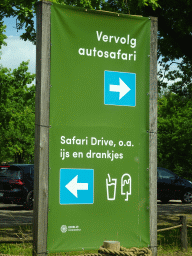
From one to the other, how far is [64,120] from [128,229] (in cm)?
145

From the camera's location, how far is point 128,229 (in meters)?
5.15

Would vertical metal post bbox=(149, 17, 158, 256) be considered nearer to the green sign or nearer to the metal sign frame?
the green sign

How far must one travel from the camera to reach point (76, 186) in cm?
485

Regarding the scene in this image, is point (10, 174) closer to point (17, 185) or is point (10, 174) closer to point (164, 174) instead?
point (17, 185)

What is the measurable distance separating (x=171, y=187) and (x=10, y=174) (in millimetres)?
8134

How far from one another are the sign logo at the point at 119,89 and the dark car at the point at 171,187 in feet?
55.1

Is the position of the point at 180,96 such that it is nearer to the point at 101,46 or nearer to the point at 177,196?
the point at 177,196

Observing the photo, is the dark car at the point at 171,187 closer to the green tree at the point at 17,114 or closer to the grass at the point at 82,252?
the green tree at the point at 17,114

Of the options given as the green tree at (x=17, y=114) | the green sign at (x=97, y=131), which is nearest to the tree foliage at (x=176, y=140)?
the green tree at (x=17, y=114)

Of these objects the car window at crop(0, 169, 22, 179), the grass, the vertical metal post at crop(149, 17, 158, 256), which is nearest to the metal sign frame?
the grass

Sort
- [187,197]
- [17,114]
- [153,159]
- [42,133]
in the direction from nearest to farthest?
[42,133] → [153,159] → [187,197] → [17,114]

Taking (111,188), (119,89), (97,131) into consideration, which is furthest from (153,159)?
(119,89)

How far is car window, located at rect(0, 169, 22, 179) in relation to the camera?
1798 centimetres

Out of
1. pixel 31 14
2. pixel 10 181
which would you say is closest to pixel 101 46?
pixel 31 14
